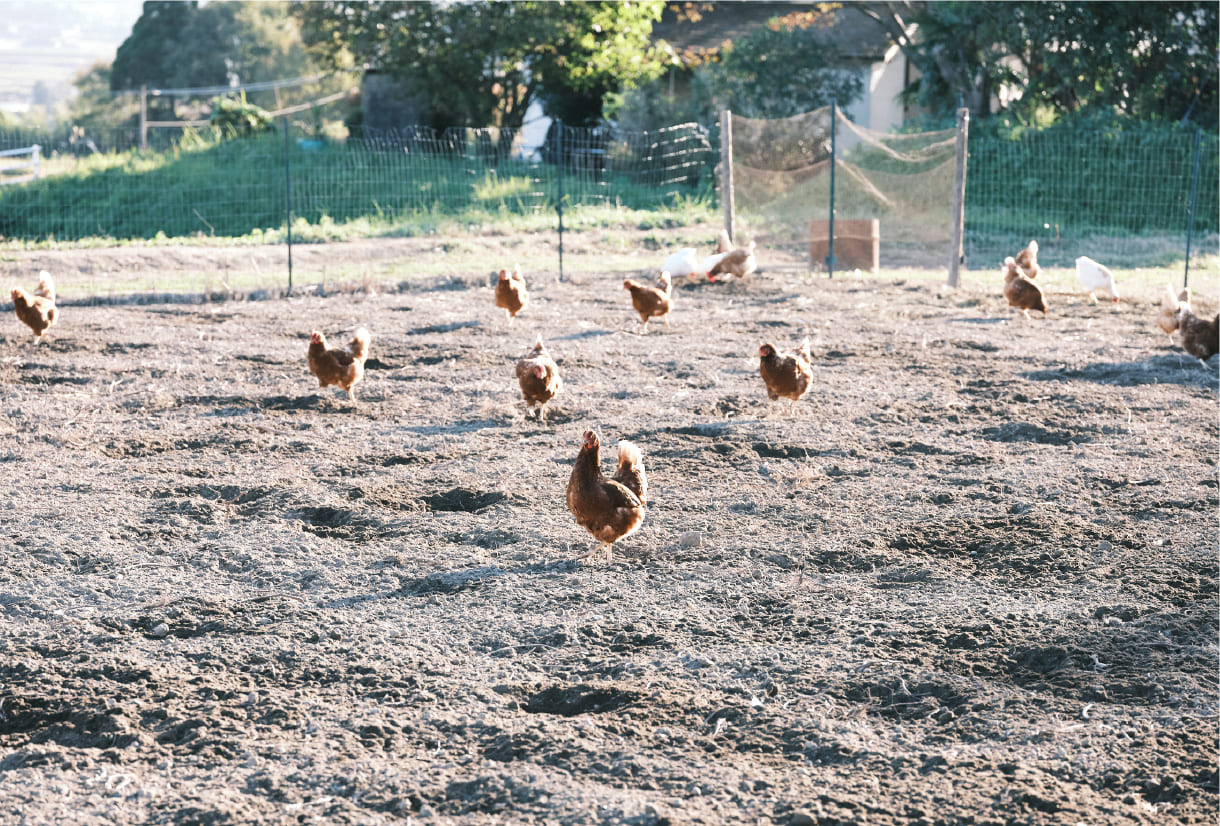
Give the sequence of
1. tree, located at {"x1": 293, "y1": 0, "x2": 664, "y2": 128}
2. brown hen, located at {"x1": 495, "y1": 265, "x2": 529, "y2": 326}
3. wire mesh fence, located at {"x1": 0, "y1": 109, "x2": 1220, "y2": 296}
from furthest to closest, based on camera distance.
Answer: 1. tree, located at {"x1": 293, "y1": 0, "x2": 664, "y2": 128}
2. wire mesh fence, located at {"x1": 0, "y1": 109, "x2": 1220, "y2": 296}
3. brown hen, located at {"x1": 495, "y1": 265, "x2": 529, "y2": 326}

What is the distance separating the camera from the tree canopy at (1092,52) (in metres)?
19.1

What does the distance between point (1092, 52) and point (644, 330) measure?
44.8 feet

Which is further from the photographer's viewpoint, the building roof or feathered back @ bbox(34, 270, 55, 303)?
the building roof

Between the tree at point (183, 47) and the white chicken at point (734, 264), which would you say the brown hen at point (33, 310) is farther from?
the tree at point (183, 47)

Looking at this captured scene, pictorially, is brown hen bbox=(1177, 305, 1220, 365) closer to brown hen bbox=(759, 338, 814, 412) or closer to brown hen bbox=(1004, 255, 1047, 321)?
brown hen bbox=(1004, 255, 1047, 321)

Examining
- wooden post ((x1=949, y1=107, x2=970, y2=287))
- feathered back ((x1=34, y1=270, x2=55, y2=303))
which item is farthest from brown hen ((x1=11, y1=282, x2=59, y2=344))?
A: wooden post ((x1=949, y1=107, x2=970, y2=287))

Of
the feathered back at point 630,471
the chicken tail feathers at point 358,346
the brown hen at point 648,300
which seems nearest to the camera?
the feathered back at point 630,471

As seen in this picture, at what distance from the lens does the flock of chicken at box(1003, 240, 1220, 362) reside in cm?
834

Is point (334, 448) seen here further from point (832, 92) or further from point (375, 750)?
point (832, 92)

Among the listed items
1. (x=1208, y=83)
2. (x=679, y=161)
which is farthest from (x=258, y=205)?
(x=1208, y=83)

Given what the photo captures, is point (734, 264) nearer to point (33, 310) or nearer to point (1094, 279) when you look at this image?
point (1094, 279)

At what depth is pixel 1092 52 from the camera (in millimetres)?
19500

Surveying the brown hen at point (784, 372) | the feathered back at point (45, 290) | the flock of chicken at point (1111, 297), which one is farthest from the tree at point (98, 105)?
the brown hen at point (784, 372)

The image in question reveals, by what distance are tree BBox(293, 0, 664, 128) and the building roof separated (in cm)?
228
